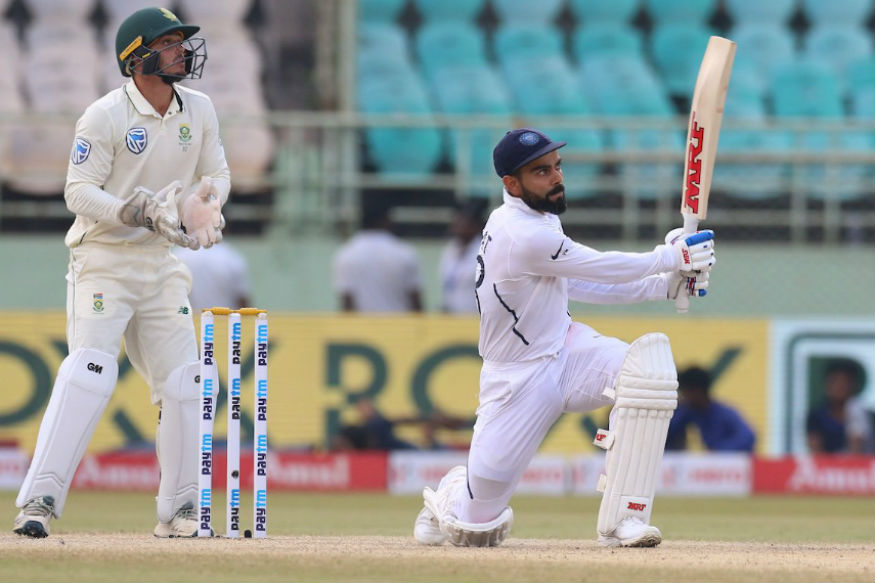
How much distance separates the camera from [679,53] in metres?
13.6

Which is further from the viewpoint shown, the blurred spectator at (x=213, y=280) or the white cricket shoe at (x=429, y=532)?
the blurred spectator at (x=213, y=280)

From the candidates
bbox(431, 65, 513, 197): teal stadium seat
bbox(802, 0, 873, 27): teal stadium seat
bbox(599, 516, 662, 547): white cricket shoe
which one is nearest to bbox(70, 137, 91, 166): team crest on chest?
bbox(599, 516, 662, 547): white cricket shoe

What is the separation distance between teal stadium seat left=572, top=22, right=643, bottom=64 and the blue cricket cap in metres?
7.94

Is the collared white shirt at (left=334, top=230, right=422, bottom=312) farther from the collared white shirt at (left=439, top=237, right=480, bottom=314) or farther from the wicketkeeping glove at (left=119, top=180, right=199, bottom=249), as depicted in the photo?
the wicketkeeping glove at (left=119, top=180, right=199, bottom=249)

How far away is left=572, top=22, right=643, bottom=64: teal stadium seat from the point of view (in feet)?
44.4

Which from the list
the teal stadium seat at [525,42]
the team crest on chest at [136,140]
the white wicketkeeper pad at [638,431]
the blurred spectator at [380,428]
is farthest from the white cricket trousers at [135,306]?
the teal stadium seat at [525,42]

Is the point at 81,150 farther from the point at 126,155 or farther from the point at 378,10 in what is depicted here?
the point at 378,10

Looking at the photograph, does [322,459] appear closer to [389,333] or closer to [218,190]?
[389,333]

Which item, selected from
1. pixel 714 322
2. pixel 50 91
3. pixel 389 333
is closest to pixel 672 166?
pixel 714 322

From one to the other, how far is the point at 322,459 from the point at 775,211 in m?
3.69

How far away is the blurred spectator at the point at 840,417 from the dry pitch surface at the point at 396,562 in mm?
5008

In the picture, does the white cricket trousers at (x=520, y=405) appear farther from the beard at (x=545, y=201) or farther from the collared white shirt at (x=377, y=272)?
the collared white shirt at (x=377, y=272)

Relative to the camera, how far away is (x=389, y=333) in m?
10.7

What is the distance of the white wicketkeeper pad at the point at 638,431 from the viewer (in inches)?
219
